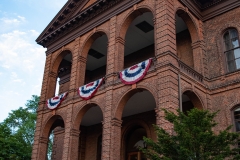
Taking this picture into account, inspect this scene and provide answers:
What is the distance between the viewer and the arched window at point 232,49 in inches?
720

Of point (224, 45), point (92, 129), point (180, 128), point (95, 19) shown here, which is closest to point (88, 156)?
point (92, 129)

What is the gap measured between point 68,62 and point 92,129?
6550 millimetres

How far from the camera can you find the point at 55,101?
21.8 m

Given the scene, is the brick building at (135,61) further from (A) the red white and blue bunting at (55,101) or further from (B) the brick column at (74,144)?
(A) the red white and blue bunting at (55,101)

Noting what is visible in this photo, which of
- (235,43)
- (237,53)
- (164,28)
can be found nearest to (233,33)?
(235,43)

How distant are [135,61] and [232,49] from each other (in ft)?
23.6

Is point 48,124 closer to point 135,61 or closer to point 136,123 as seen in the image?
point 136,123

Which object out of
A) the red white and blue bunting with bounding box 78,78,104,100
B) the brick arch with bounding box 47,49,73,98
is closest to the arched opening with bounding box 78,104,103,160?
the brick arch with bounding box 47,49,73,98

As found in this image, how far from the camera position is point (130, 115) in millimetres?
21547

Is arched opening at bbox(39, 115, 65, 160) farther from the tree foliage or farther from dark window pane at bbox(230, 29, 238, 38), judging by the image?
dark window pane at bbox(230, 29, 238, 38)

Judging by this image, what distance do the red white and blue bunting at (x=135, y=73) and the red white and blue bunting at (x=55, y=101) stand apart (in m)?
5.74

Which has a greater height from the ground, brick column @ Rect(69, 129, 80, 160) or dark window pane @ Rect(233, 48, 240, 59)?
dark window pane @ Rect(233, 48, 240, 59)

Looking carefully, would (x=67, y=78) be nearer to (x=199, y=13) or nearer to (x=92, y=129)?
(x=92, y=129)

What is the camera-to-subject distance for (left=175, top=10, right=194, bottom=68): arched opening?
19359 millimetres
